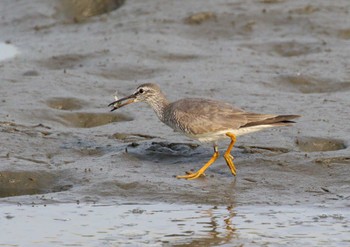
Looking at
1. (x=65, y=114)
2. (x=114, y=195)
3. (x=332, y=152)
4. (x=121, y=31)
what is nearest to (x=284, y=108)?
(x=332, y=152)

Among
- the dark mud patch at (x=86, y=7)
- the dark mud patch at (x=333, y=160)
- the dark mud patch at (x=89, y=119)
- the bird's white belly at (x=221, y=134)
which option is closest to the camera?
the bird's white belly at (x=221, y=134)

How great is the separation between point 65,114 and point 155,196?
3.33 meters

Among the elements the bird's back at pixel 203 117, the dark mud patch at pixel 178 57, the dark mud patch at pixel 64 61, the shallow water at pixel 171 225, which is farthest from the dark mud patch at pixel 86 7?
the shallow water at pixel 171 225

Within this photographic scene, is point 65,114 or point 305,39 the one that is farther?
point 305,39

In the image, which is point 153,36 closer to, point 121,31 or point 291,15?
point 121,31

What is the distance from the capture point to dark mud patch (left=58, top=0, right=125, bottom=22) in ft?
59.4

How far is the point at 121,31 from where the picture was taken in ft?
54.6

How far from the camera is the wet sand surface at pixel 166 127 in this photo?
865cm

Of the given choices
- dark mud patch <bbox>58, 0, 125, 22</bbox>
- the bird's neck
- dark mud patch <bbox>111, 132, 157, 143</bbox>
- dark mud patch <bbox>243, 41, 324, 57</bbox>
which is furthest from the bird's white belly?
dark mud patch <bbox>58, 0, 125, 22</bbox>

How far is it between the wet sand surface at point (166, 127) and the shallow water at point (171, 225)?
0.06ft

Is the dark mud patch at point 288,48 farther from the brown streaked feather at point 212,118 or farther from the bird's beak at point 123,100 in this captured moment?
the brown streaked feather at point 212,118

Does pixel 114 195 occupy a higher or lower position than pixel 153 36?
lower

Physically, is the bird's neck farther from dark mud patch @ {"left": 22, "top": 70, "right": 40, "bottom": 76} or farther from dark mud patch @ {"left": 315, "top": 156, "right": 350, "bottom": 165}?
dark mud patch @ {"left": 22, "top": 70, "right": 40, "bottom": 76}

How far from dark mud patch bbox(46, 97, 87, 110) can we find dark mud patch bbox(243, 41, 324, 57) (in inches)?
153
